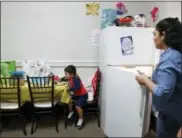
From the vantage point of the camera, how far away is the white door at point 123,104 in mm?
2506

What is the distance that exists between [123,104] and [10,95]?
1534 mm

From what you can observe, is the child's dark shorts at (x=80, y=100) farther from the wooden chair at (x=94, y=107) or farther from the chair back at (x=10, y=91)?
the chair back at (x=10, y=91)

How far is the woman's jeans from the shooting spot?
149 cm

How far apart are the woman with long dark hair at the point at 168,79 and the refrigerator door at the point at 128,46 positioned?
4.54 ft

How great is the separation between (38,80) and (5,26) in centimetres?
115

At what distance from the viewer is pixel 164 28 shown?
1.41 m

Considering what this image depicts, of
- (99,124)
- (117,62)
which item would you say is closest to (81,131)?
(99,124)

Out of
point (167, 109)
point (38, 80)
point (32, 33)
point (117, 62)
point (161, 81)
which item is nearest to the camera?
point (161, 81)

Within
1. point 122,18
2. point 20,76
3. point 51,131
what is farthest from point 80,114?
point 122,18

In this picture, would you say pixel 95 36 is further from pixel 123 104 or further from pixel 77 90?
pixel 123 104

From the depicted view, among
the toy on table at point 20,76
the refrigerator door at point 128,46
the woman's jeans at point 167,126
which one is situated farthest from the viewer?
the toy on table at point 20,76

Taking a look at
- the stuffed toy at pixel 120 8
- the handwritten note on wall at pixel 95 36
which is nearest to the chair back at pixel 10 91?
the handwritten note on wall at pixel 95 36

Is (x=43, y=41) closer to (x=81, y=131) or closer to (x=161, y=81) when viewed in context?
(x=81, y=131)

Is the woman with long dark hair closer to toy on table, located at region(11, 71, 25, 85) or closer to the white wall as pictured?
toy on table, located at region(11, 71, 25, 85)
